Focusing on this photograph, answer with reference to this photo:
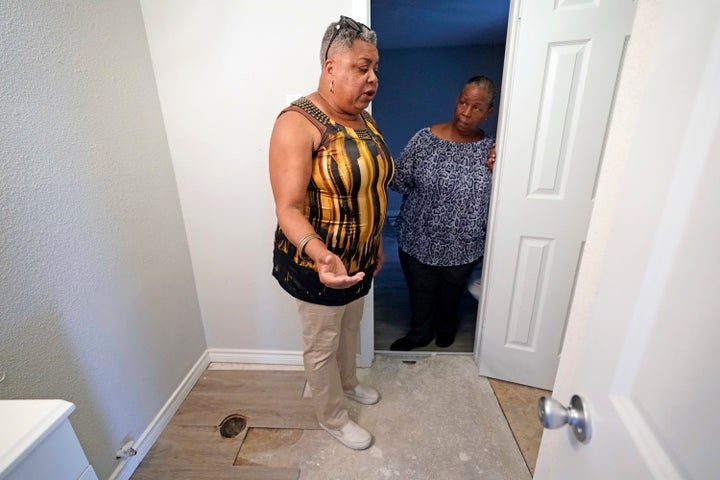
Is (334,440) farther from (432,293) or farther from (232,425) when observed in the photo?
(432,293)

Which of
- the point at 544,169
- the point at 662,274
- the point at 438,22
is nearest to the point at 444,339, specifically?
the point at 544,169

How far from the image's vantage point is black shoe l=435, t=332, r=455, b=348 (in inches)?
75.5

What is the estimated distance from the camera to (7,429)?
1.47 ft

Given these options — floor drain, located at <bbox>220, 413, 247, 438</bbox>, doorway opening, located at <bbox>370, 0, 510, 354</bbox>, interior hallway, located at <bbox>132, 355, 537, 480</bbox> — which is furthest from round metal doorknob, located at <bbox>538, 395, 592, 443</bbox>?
doorway opening, located at <bbox>370, 0, 510, 354</bbox>

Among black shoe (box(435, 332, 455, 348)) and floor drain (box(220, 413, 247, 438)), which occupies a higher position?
black shoe (box(435, 332, 455, 348))

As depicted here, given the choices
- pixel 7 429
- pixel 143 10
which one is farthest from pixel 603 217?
pixel 143 10

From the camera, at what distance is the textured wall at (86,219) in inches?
32.8

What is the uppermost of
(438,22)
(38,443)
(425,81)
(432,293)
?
(438,22)

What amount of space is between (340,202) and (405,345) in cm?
122

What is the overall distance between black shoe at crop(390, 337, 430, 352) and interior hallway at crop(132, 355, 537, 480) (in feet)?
0.54

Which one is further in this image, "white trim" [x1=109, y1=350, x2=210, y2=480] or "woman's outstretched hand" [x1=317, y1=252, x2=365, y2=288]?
"white trim" [x1=109, y1=350, x2=210, y2=480]

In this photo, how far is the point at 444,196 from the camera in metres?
1.56

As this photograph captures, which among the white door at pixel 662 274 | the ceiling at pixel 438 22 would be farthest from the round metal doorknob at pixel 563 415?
the ceiling at pixel 438 22

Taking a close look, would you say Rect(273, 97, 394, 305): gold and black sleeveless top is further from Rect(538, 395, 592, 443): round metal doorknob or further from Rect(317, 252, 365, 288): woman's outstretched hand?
Rect(538, 395, 592, 443): round metal doorknob
